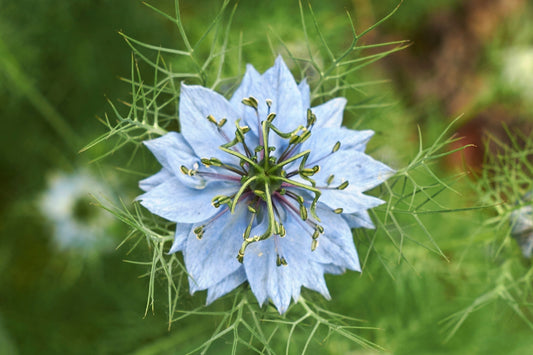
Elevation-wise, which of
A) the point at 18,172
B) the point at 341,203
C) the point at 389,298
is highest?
the point at 341,203

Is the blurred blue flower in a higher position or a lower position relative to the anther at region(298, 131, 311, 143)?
lower

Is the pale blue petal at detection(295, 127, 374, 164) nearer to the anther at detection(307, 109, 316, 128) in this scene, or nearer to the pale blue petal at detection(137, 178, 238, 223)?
the anther at detection(307, 109, 316, 128)

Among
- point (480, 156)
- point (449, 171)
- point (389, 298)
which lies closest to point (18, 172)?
point (389, 298)

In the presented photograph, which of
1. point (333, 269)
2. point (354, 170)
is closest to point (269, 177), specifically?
point (354, 170)

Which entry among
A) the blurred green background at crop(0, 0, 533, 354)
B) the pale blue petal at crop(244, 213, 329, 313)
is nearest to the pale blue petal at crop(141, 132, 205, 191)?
the pale blue petal at crop(244, 213, 329, 313)

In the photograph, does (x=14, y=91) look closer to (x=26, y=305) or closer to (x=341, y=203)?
(x=26, y=305)

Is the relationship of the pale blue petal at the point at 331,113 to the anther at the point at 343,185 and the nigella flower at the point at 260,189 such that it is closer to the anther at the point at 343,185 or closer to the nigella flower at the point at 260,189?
the nigella flower at the point at 260,189

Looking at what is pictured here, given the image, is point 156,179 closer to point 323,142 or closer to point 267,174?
point 267,174
